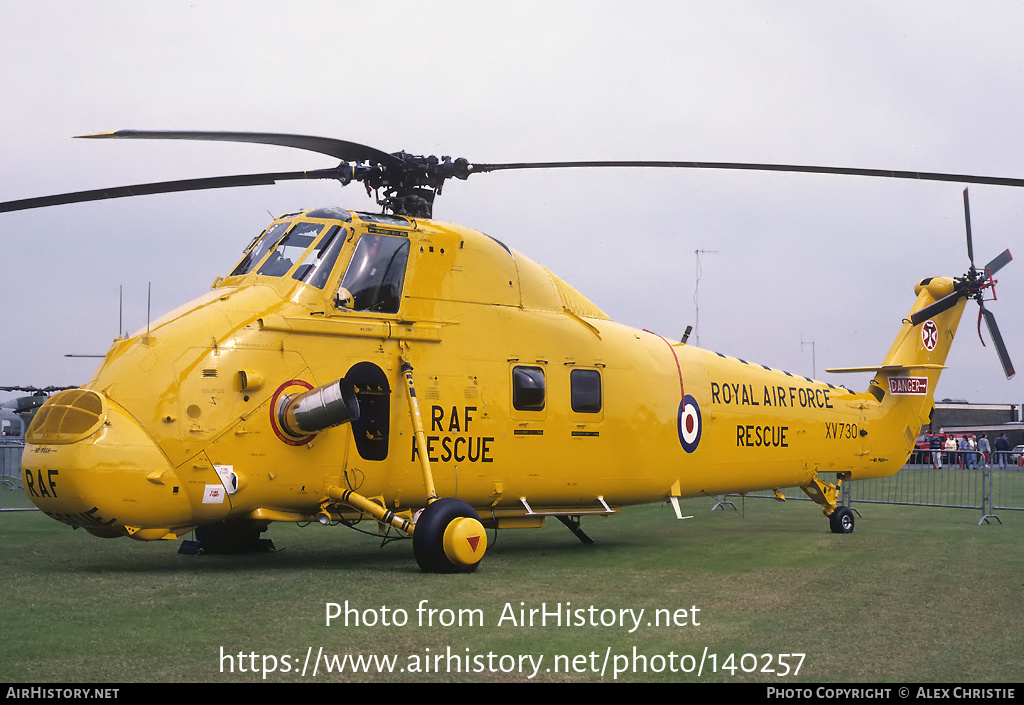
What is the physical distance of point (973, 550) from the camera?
43.3 feet

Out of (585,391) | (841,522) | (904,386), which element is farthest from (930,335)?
(585,391)

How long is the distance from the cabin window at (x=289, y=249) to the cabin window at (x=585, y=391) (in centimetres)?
382

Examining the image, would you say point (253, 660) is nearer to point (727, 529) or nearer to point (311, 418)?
point (311, 418)

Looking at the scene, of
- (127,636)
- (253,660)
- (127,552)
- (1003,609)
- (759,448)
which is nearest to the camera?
(253,660)

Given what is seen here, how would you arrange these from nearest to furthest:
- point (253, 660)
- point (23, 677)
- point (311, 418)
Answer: point (23, 677) → point (253, 660) → point (311, 418)

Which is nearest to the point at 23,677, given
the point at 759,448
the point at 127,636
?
the point at 127,636

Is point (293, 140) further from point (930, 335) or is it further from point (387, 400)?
point (930, 335)

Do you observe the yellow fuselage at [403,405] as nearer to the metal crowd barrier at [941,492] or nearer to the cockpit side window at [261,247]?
the cockpit side window at [261,247]

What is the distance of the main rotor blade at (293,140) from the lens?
9531mm

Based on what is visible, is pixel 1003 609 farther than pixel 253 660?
Yes

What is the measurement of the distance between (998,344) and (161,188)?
1374cm

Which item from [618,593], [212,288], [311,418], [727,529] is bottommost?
[727,529]

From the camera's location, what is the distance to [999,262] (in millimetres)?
16891

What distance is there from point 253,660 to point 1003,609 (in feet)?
21.0
